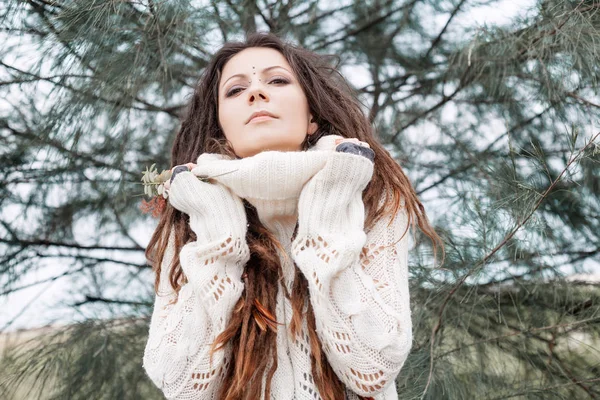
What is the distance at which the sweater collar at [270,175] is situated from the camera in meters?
0.91

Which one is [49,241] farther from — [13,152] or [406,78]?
[406,78]

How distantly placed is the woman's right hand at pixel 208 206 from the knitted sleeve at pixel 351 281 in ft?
0.31

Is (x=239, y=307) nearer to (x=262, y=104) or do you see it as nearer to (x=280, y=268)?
(x=280, y=268)

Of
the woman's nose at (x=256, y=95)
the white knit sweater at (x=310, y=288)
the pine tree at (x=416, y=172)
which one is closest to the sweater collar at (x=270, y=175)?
the white knit sweater at (x=310, y=288)

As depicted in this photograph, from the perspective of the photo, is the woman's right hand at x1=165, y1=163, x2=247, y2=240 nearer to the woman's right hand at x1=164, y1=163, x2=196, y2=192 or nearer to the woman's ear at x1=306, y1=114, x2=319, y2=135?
the woman's right hand at x1=164, y1=163, x2=196, y2=192

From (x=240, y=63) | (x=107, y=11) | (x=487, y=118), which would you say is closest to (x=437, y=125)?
(x=487, y=118)

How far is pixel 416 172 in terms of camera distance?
1.67 meters

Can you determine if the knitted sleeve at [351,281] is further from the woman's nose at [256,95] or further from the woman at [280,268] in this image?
the woman's nose at [256,95]

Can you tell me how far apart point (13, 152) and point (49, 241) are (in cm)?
22

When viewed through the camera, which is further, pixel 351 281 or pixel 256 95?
pixel 256 95

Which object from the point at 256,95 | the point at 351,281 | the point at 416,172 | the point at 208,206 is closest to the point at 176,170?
the point at 208,206

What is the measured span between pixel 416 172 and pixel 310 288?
876 mm

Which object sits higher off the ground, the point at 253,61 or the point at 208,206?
the point at 253,61

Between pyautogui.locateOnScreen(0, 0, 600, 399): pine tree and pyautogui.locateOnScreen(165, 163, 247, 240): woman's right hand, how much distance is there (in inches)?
17.5
